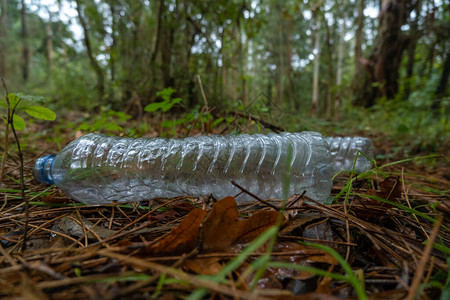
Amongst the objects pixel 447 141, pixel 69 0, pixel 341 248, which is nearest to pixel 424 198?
pixel 341 248

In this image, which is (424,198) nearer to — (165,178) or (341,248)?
(341,248)

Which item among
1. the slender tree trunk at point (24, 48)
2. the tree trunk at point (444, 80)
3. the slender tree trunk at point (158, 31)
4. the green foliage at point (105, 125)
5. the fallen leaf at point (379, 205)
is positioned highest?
the slender tree trunk at point (24, 48)

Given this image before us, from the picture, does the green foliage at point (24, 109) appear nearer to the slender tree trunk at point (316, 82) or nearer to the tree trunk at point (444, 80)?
the tree trunk at point (444, 80)

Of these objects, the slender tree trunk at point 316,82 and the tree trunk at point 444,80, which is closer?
the tree trunk at point 444,80

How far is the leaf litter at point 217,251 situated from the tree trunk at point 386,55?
18.7ft

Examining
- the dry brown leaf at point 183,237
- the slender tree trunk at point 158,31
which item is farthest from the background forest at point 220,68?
the dry brown leaf at point 183,237

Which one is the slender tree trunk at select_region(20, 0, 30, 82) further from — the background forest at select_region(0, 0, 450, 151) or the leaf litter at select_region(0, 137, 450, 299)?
the leaf litter at select_region(0, 137, 450, 299)

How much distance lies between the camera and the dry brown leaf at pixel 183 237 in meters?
0.66

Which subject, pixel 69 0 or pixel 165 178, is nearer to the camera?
pixel 165 178

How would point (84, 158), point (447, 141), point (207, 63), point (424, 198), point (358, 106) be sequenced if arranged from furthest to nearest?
point (358, 106) < point (207, 63) < point (447, 141) < point (84, 158) < point (424, 198)

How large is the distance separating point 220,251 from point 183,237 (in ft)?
0.38

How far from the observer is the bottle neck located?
3.87 feet

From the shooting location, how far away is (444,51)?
4.07 metres

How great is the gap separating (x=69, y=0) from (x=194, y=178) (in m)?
4.71
